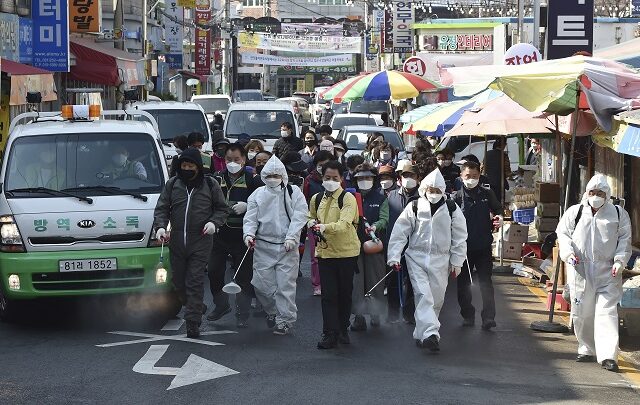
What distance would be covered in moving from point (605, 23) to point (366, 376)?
31880 millimetres

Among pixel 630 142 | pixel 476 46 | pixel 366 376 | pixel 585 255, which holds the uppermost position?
pixel 476 46

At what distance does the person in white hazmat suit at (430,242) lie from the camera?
1060 centimetres

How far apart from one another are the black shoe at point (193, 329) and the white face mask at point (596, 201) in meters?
3.68

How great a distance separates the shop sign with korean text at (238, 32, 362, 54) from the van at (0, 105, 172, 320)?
56.7m

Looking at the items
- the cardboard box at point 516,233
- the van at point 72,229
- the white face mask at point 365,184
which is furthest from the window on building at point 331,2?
the white face mask at point 365,184

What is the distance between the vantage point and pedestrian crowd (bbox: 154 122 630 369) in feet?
33.3

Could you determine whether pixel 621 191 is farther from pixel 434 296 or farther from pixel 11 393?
pixel 11 393

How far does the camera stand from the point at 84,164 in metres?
11.8

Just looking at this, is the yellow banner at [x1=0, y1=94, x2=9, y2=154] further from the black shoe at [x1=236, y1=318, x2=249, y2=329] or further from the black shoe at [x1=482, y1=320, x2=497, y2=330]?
the black shoe at [x1=482, y1=320, x2=497, y2=330]

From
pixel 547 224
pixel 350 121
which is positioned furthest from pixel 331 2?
pixel 547 224

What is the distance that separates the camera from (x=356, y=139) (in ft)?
92.6

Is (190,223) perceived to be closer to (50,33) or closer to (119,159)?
(119,159)

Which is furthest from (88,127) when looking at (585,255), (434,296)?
(585,255)

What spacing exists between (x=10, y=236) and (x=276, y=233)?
2475 mm
